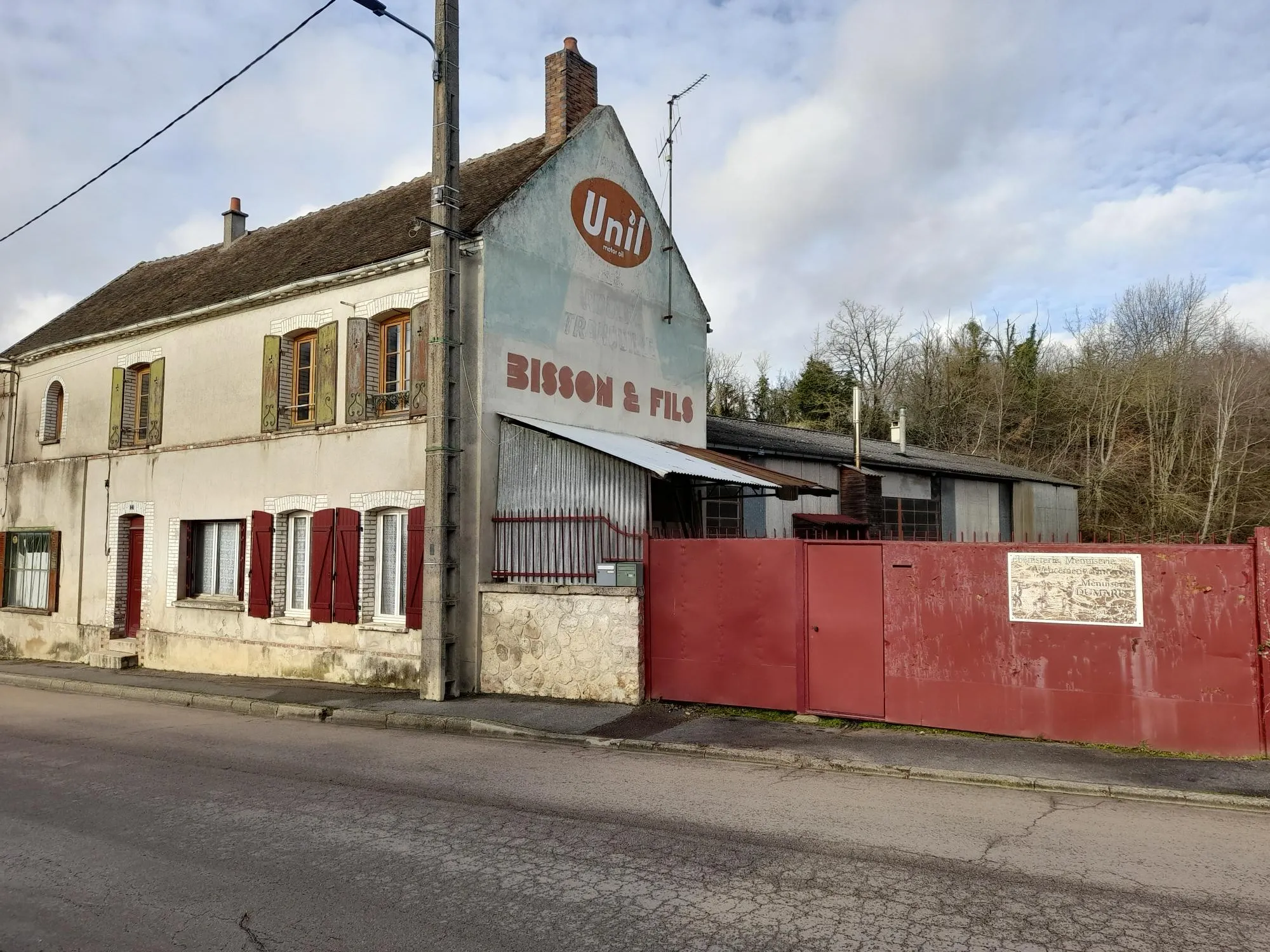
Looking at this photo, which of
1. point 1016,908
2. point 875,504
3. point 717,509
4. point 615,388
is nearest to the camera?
point 1016,908

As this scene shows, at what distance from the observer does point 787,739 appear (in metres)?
8.90

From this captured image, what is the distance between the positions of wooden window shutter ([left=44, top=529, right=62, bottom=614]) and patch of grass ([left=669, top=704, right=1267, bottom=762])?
14.9m

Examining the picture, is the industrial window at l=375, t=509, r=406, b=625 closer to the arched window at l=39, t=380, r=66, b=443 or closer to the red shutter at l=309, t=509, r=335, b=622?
the red shutter at l=309, t=509, r=335, b=622

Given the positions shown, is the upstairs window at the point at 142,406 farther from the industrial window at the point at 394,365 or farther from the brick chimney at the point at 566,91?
the brick chimney at the point at 566,91

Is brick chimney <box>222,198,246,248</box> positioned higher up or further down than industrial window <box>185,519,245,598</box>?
higher up

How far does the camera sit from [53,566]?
18.7 metres

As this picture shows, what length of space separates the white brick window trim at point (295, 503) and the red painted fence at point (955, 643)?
236 inches

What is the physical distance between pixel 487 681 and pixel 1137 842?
26.0 feet

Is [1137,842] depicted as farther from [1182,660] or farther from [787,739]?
[787,739]

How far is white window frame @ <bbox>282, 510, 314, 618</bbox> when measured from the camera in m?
14.2

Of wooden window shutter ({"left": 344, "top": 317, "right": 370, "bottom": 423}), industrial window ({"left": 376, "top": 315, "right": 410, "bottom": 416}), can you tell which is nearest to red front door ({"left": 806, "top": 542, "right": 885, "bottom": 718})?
industrial window ({"left": 376, "top": 315, "right": 410, "bottom": 416})

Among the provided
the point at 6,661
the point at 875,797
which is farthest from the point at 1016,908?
the point at 6,661

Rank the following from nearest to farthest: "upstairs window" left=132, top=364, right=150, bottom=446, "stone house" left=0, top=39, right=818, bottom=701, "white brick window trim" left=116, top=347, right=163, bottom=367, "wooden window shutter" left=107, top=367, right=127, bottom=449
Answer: "stone house" left=0, top=39, right=818, bottom=701 < "white brick window trim" left=116, top=347, right=163, bottom=367 < "upstairs window" left=132, top=364, right=150, bottom=446 < "wooden window shutter" left=107, top=367, right=127, bottom=449

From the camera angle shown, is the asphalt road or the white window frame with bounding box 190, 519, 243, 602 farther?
the white window frame with bounding box 190, 519, 243, 602
